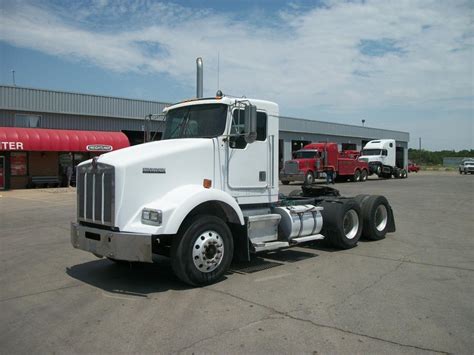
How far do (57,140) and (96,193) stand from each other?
984 inches

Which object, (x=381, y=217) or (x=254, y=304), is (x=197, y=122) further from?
(x=381, y=217)

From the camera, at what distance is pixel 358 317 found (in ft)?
17.4

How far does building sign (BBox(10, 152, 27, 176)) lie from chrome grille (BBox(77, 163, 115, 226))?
2508 centimetres

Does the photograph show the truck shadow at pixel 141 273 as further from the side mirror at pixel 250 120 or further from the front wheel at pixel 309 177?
the front wheel at pixel 309 177

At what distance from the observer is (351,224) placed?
9.94 metres

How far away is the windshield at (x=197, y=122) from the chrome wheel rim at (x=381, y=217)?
5186 millimetres

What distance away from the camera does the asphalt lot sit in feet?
15.1

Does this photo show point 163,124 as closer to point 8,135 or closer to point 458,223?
point 458,223

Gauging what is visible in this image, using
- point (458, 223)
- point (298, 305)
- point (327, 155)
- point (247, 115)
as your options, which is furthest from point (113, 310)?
point (327, 155)

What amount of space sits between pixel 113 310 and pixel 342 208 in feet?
17.6

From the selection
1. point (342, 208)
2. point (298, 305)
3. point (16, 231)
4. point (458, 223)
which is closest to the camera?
point (298, 305)

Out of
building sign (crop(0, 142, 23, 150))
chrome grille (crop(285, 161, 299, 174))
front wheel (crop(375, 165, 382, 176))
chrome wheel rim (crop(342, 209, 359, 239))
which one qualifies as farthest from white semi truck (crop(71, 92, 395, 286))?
front wheel (crop(375, 165, 382, 176))

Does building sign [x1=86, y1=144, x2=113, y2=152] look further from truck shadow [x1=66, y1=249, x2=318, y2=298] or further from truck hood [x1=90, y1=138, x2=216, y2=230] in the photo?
truck hood [x1=90, y1=138, x2=216, y2=230]

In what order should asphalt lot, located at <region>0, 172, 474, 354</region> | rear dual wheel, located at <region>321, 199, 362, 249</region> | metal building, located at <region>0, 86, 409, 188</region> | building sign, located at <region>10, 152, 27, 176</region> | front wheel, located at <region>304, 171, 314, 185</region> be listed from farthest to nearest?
1. front wheel, located at <region>304, 171, 314, 185</region>
2. metal building, located at <region>0, 86, 409, 188</region>
3. building sign, located at <region>10, 152, 27, 176</region>
4. rear dual wheel, located at <region>321, 199, 362, 249</region>
5. asphalt lot, located at <region>0, 172, 474, 354</region>
